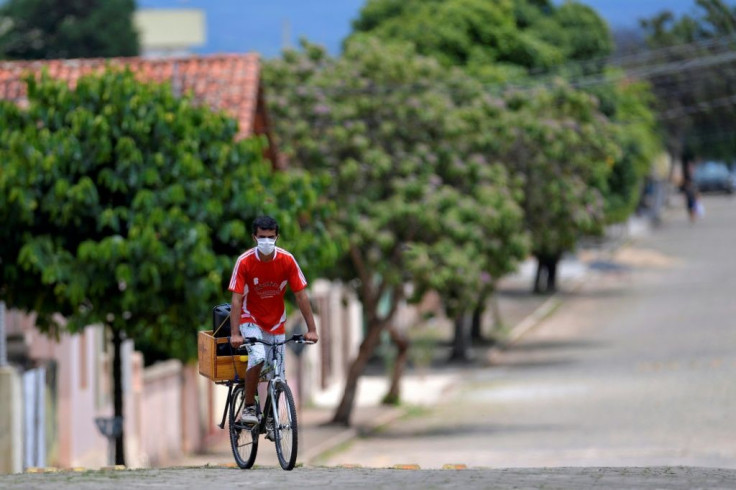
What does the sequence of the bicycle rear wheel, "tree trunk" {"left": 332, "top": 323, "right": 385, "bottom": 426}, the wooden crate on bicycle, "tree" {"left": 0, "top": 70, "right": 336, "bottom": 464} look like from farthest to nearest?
"tree trunk" {"left": 332, "top": 323, "right": 385, "bottom": 426}
"tree" {"left": 0, "top": 70, "right": 336, "bottom": 464}
the bicycle rear wheel
the wooden crate on bicycle

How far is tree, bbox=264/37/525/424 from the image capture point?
2880 centimetres

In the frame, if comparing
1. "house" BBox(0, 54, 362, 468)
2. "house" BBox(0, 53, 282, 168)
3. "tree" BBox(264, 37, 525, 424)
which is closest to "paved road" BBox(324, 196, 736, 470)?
"house" BBox(0, 54, 362, 468)

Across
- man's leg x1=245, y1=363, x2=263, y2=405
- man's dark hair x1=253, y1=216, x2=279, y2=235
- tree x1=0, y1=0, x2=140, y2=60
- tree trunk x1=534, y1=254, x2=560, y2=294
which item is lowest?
man's leg x1=245, y1=363, x2=263, y2=405

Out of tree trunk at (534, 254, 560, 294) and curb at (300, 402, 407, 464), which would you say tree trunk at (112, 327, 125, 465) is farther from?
tree trunk at (534, 254, 560, 294)

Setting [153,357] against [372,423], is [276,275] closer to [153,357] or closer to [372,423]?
[372,423]

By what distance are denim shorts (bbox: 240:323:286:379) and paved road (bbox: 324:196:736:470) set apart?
11.7 m

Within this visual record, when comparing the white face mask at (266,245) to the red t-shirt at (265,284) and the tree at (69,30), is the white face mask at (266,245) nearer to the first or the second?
the red t-shirt at (265,284)

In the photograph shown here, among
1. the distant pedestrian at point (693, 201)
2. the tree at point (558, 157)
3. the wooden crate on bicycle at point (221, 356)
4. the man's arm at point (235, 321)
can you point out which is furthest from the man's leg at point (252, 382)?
the distant pedestrian at point (693, 201)

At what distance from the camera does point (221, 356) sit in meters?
10.7

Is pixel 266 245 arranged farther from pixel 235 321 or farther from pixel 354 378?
pixel 354 378

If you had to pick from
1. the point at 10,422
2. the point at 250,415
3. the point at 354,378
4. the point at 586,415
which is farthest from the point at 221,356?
the point at 354,378

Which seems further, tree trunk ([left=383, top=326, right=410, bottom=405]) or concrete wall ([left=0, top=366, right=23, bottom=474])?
tree trunk ([left=383, top=326, right=410, bottom=405])

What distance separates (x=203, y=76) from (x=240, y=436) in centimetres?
1883

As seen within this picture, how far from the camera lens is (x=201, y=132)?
17781mm
